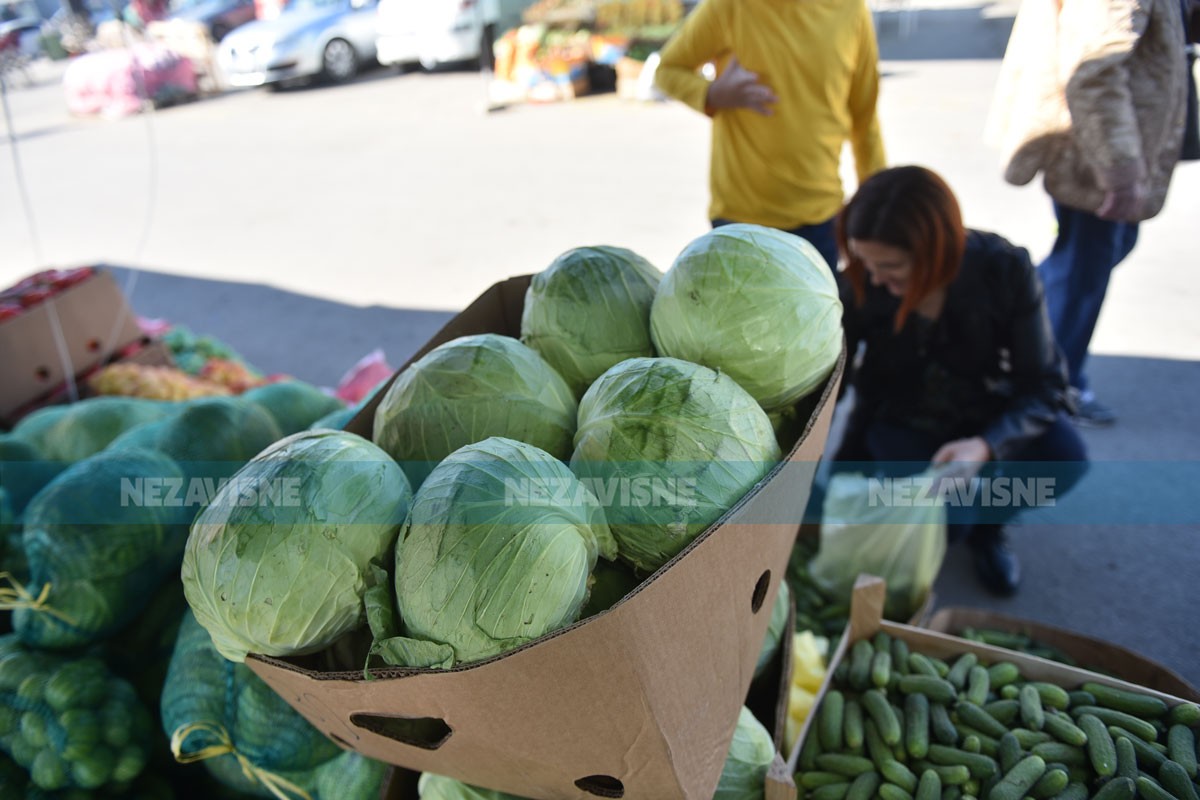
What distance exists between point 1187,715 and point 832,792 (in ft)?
2.39

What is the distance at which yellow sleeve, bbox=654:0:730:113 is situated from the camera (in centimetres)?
303

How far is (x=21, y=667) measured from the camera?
164 cm

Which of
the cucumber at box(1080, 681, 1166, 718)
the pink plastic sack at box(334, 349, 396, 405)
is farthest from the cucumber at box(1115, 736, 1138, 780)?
the pink plastic sack at box(334, 349, 396, 405)

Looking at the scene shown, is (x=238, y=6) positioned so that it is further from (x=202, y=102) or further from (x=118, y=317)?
(x=118, y=317)

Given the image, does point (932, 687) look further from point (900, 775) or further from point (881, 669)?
point (900, 775)

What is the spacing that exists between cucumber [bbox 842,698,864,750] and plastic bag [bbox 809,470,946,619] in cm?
82

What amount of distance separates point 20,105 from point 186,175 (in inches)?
367

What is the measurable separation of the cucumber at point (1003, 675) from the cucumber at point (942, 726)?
14 cm

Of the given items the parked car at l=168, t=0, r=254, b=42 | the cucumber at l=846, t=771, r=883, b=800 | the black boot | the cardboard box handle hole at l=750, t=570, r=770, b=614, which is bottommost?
the black boot

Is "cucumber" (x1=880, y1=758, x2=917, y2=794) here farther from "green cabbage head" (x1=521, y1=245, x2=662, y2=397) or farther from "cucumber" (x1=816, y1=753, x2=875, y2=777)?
"green cabbage head" (x1=521, y1=245, x2=662, y2=397)

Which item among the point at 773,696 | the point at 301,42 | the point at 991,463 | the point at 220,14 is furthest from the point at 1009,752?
the point at 220,14

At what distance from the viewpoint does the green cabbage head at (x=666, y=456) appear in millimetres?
1037

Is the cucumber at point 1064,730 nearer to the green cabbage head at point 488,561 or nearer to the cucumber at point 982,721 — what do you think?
the cucumber at point 982,721

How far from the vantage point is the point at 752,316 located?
1201 millimetres
